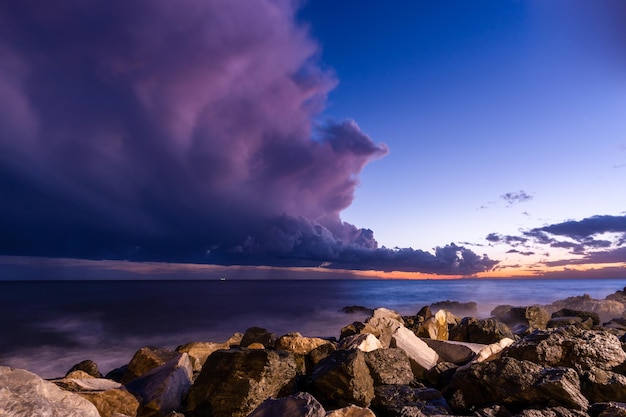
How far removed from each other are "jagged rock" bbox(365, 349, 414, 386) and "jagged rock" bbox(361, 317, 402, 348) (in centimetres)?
245

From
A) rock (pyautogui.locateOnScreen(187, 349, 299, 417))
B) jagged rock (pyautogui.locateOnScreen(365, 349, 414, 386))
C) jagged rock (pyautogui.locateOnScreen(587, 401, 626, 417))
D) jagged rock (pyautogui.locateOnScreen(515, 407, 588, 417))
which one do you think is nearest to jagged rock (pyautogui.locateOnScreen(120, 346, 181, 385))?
rock (pyautogui.locateOnScreen(187, 349, 299, 417))

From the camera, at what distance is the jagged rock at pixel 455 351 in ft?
26.6

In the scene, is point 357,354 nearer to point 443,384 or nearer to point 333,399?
point 333,399

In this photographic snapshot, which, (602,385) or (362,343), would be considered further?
(362,343)

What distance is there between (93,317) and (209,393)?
1669 inches

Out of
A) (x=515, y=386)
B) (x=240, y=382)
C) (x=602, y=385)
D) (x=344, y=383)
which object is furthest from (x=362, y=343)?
(x=602, y=385)

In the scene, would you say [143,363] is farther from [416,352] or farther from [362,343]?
[416,352]

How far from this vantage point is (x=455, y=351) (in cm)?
833

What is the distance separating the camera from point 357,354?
6.12m

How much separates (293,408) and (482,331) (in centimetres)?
755

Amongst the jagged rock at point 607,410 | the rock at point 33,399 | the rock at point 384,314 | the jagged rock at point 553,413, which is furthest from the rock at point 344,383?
the rock at point 384,314

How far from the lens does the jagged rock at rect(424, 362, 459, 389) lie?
6763 millimetres

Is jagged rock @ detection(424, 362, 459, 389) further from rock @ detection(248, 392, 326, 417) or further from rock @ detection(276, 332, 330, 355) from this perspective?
rock @ detection(248, 392, 326, 417)

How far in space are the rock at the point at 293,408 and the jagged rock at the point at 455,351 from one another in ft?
16.2
